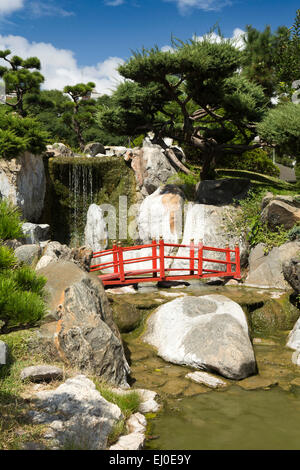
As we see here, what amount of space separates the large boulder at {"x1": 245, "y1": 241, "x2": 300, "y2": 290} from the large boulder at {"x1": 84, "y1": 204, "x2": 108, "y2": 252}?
27.0 feet

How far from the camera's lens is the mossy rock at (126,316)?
981cm

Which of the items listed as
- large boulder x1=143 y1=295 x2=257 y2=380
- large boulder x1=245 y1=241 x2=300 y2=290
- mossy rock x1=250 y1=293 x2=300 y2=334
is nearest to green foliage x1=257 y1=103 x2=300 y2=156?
large boulder x1=245 y1=241 x2=300 y2=290

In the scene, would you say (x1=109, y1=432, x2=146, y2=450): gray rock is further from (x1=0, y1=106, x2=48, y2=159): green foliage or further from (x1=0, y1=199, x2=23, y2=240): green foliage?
(x1=0, y1=106, x2=48, y2=159): green foliage

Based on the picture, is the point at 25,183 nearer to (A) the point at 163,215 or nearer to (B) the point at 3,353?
(A) the point at 163,215

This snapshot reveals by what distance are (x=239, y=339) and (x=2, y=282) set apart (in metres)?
5.63

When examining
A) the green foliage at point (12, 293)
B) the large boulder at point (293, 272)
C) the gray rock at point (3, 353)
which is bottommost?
the gray rock at point (3, 353)

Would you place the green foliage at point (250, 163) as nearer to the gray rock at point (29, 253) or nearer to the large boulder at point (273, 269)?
the large boulder at point (273, 269)

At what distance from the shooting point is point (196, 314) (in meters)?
9.24

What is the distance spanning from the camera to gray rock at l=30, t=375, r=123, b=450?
16.2ft

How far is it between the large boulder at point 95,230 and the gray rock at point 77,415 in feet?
45.1

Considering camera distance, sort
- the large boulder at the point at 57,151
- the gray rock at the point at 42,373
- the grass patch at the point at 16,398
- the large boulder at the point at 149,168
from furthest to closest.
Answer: the large boulder at the point at 149,168
the large boulder at the point at 57,151
the gray rock at the point at 42,373
the grass patch at the point at 16,398

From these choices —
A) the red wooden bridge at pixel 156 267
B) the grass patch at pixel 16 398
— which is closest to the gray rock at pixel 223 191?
the red wooden bridge at pixel 156 267

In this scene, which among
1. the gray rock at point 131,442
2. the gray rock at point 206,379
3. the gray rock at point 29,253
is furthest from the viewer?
the gray rock at point 29,253

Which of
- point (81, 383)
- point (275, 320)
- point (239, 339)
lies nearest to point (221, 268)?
point (275, 320)
